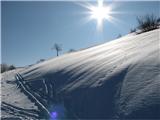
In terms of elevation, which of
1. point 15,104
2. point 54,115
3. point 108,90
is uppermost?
point 108,90

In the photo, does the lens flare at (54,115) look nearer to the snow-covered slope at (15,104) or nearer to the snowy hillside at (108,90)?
the snowy hillside at (108,90)

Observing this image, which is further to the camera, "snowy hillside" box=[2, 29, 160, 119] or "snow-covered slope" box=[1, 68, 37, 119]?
"snow-covered slope" box=[1, 68, 37, 119]

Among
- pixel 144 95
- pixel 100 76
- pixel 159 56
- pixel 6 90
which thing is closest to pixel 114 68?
pixel 100 76

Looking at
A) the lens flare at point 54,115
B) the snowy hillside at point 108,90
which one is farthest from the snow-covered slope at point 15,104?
the lens flare at point 54,115

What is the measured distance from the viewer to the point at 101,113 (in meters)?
5.38

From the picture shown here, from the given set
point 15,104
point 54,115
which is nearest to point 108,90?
point 54,115

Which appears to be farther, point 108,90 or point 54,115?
point 108,90

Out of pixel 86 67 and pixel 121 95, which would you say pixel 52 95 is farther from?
pixel 121 95

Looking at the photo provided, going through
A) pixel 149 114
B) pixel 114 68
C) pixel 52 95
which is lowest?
pixel 149 114

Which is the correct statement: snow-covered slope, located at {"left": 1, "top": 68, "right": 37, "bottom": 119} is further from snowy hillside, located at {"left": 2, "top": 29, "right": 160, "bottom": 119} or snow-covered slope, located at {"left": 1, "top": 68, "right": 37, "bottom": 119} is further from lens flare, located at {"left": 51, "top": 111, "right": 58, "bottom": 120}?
lens flare, located at {"left": 51, "top": 111, "right": 58, "bottom": 120}

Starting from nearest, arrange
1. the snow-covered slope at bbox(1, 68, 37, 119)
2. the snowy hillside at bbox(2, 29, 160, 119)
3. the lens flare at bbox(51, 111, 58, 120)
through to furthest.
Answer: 1. the snowy hillside at bbox(2, 29, 160, 119)
2. the lens flare at bbox(51, 111, 58, 120)
3. the snow-covered slope at bbox(1, 68, 37, 119)

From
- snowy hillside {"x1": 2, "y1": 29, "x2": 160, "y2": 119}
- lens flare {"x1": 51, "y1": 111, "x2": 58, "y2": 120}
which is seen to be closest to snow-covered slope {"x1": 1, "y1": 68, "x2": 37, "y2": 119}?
snowy hillside {"x1": 2, "y1": 29, "x2": 160, "y2": 119}

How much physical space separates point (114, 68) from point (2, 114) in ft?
9.23

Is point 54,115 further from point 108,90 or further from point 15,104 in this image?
point 15,104
